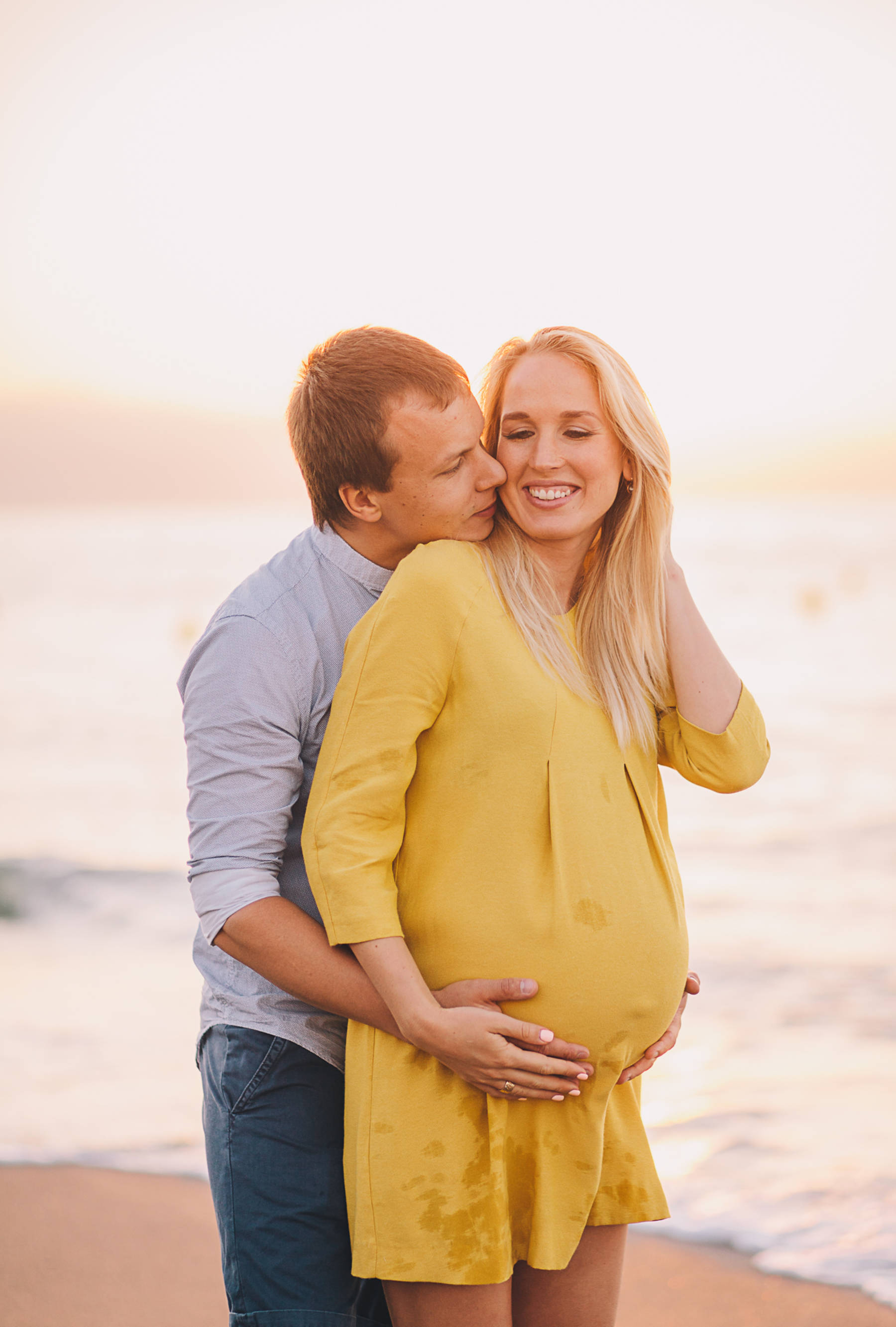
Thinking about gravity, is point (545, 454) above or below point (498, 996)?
above

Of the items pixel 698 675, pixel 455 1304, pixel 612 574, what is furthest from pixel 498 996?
pixel 612 574

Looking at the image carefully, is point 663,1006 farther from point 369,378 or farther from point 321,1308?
point 369,378

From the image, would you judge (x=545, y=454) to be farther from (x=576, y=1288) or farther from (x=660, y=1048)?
(x=576, y=1288)

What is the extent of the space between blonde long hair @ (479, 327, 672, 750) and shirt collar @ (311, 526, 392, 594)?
200 millimetres

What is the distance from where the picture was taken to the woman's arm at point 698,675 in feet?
6.37

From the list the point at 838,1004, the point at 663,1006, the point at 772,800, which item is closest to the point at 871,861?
the point at 772,800

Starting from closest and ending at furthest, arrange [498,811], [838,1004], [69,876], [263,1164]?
1. [498,811]
2. [263,1164]
3. [838,1004]
4. [69,876]

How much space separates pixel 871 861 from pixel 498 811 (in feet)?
24.7

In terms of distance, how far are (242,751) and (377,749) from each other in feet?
0.79

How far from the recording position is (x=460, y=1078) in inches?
69.5

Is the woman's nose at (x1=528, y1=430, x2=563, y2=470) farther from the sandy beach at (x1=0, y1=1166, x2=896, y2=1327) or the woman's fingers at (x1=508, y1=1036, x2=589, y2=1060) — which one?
the sandy beach at (x1=0, y1=1166, x2=896, y2=1327)

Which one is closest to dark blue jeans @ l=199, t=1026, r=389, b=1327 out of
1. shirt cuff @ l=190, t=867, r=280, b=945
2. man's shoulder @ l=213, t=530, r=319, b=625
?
shirt cuff @ l=190, t=867, r=280, b=945

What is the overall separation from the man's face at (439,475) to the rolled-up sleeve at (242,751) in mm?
305

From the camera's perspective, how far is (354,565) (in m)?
2.01
